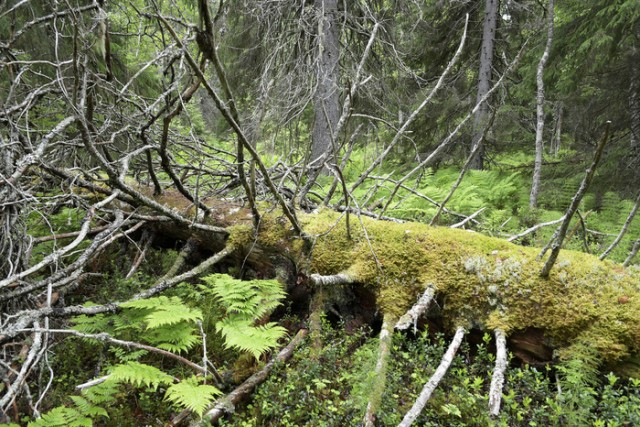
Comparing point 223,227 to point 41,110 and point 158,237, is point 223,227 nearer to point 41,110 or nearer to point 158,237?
point 158,237

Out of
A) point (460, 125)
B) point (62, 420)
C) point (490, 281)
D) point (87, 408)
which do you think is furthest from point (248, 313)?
point (460, 125)

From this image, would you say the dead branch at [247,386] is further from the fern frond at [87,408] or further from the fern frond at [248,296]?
the fern frond at [87,408]

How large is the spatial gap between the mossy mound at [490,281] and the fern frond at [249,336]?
0.73 m

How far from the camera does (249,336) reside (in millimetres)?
2285

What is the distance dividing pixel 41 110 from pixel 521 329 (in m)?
6.06

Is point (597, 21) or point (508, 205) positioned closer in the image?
point (597, 21)

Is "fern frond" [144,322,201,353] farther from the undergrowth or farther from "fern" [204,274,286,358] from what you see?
the undergrowth

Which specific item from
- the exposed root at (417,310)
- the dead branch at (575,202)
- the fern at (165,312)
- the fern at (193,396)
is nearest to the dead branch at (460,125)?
the exposed root at (417,310)

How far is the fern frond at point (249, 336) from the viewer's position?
2.15 m

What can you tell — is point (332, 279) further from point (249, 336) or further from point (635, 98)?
point (635, 98)

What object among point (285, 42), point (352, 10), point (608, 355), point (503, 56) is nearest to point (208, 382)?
point (608, 355)

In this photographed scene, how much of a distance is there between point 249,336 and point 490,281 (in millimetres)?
1678

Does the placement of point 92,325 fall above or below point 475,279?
below

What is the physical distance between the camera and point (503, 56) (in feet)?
28.3
